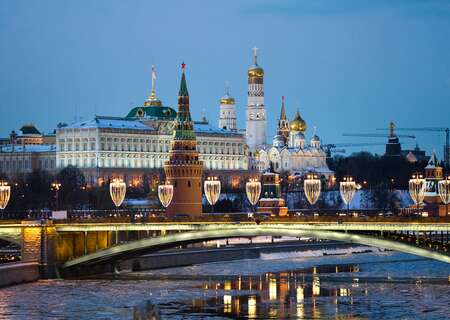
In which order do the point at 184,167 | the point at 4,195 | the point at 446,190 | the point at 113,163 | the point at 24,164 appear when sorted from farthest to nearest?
the point at 24,164 < the point at 113,163 < the point at 184,167 < the point at 446,190 < the point at 4,195

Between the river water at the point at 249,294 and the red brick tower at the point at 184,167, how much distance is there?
35.3 m

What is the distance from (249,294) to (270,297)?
57.5 inches

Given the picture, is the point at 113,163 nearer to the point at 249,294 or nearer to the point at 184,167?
the point at 184,167

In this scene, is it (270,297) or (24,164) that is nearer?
(270,297)

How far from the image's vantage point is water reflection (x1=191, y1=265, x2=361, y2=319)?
64188 millimetres

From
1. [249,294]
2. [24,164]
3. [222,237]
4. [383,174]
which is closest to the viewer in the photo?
[249,294]

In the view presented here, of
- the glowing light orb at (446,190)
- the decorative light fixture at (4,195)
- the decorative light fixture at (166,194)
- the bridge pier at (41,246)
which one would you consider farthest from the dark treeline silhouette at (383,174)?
the bridge pier at (41,246)

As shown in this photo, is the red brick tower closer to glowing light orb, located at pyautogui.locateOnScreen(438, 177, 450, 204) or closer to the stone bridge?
→ glowing light orb, located at pyautogui.locateOnScreen(438, 177, 450, 204)

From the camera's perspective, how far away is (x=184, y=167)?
126938mm

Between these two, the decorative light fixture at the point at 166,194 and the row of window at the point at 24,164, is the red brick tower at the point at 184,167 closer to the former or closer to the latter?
the decorative light fixture at the point at 166,194

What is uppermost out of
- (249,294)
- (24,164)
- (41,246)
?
(24,164)

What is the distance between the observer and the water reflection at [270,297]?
211 feet

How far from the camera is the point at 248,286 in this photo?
7512cm

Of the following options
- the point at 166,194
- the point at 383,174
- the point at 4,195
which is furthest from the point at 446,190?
the point at 383,174
